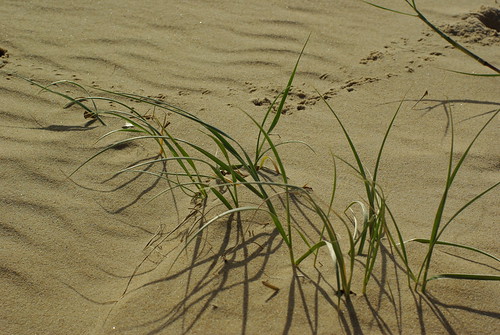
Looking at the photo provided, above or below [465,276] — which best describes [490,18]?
above

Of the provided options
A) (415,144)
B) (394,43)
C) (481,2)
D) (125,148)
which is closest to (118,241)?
(125,148)

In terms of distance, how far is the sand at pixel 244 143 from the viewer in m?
1.55

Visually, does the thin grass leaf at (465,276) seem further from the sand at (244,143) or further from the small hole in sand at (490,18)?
the small hole in sand at (490,18)

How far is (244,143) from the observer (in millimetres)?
2299

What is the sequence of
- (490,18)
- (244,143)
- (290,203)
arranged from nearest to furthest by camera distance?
(290,203)
(244,143)
(490,18)

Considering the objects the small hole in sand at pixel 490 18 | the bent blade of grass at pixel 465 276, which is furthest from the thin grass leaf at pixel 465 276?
the small hole in sand at pixel 490 18

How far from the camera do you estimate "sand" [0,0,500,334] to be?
1.55 meters

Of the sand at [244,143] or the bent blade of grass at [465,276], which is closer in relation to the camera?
the bent blade of grass at [465,276]

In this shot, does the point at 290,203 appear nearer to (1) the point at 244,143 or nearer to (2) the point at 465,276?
(1) the point at 244,143

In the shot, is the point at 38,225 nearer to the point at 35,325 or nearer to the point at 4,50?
the point at 35,325

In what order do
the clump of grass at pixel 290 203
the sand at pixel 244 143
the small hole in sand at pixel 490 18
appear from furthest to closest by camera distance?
the small hole in sand at pixel 490 18 < the sand at pixel 244 143 < the clump of grass at pixel 290 203

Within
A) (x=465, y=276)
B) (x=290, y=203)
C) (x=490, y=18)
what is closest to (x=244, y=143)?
(x=290, y=203)

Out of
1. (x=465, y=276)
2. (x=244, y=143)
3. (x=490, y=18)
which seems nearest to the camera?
(x=465, y=276)

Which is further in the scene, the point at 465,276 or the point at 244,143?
the point at 244,143
